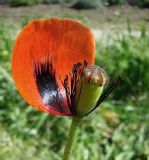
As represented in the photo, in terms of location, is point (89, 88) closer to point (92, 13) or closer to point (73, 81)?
point (73, 81)

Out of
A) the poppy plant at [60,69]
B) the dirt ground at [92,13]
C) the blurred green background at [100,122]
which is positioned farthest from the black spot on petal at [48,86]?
the dirt ground at [92,13]

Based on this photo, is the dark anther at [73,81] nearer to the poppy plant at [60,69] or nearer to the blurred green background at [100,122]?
the poppy plant at [60,69]

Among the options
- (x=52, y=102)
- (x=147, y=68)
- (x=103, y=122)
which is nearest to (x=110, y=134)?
(x=103, y=122)

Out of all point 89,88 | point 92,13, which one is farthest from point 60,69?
point 92,13

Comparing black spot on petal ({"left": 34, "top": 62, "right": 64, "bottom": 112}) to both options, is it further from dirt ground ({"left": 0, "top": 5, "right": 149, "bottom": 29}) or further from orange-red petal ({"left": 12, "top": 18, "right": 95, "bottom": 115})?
dirt ground ({"left": 0, "top": 5, "right": 149, "bottom": 29})

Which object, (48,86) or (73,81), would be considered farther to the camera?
(48,86)

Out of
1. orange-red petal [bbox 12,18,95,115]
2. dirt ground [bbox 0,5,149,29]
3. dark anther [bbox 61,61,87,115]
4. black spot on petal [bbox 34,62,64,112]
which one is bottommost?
dirt ground [bbox 0,5,149,29]

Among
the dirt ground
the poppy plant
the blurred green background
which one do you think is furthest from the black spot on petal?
the dirt ground
